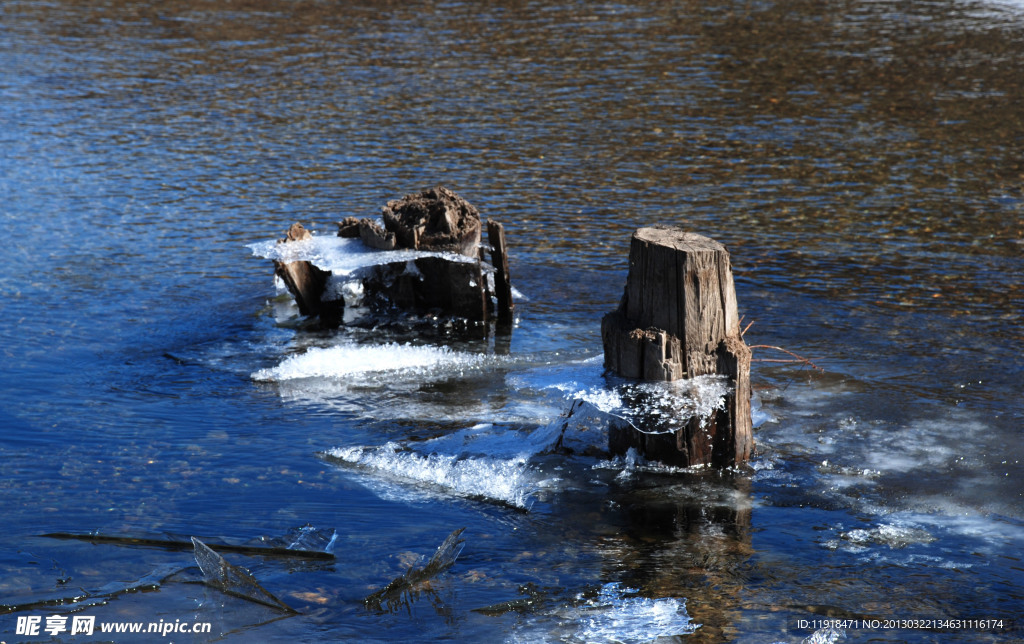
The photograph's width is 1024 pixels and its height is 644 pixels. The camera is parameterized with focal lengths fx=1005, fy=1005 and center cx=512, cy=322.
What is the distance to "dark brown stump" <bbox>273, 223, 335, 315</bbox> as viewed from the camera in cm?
866

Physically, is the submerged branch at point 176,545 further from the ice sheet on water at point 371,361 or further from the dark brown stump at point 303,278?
the dark brown stump at point 303,278

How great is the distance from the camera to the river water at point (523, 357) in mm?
5020

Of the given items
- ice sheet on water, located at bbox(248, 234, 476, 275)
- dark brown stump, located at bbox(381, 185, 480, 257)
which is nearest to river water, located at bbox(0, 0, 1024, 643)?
ice sheet on water, located at bbox(248, 234, 476, 275)

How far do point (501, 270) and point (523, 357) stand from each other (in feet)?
3.02

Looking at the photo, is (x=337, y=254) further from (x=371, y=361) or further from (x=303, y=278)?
(x=371, y=361)

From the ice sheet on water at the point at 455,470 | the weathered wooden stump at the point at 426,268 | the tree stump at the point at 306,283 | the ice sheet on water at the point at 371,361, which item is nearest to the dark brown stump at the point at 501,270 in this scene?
the weathered wooden stump at the point at 426,268

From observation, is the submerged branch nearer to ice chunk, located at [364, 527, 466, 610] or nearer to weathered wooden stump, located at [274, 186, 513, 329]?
ice chunk, located at [364, 527, 466, 610]

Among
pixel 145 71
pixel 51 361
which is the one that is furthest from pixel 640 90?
pixel 51 361

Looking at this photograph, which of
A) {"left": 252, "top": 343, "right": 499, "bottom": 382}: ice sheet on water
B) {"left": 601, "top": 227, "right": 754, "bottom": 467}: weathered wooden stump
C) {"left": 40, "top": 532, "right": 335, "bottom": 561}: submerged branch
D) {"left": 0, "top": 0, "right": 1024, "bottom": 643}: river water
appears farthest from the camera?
{"left": 252, "top": 343, "right": 499, "bottom": 382}: ice sheet on water

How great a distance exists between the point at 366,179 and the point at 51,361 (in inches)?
231

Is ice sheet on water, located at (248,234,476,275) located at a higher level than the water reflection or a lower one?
higher

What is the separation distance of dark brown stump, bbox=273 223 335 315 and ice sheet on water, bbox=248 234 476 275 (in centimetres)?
8

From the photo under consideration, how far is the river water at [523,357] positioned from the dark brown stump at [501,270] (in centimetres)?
19

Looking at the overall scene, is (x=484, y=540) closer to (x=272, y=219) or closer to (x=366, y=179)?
(x=272, y=219)
